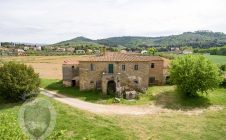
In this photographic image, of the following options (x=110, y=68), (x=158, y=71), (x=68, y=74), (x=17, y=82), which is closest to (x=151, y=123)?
(x=110, y=68)

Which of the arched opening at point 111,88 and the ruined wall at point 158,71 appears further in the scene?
the ruined wall at point 158,71

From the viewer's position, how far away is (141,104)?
1821 inches

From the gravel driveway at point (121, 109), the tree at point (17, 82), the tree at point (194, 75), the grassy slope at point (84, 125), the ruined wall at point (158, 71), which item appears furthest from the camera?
the ruined wall at point (158, 71)

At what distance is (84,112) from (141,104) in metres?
8.96

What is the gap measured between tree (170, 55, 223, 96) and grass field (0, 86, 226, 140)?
2.24 metres

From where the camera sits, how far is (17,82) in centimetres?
4447

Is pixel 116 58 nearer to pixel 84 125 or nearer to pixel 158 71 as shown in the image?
pixel 158 71

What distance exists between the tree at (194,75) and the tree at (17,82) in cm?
1996

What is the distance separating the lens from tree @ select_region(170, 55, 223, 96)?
47.7 m

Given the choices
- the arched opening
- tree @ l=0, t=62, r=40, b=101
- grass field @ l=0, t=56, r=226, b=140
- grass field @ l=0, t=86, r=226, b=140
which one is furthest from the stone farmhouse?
tree @ l=0, t=62, r=40, b=101

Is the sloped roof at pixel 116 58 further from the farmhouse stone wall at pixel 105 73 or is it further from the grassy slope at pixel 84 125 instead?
the grassy slope at pixel 84 125

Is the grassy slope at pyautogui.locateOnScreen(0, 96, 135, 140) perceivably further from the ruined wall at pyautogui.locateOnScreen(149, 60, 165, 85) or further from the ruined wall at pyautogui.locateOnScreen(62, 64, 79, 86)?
the ruined wall at pyautogui.locateOnScreen(149, 60, 165, 85)

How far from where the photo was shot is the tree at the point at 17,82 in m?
44.2

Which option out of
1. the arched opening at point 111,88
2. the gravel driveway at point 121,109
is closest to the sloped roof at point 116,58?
the arched opening at point 111,88
